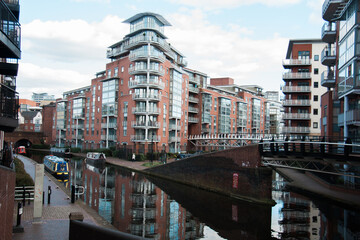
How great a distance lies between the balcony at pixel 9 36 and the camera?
10905 millimetres

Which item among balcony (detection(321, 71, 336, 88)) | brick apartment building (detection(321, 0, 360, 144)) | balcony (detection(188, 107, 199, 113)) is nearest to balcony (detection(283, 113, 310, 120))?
brick apartment building (detection(321, 0, 360, 144))

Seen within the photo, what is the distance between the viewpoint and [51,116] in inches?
3994

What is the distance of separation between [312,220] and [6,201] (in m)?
17.4

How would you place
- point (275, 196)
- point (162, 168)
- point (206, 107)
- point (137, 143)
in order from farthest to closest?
point (206, 107) → point (137, 143) → point (162, 168) → point (275, 196)

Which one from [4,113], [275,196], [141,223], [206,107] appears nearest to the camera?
[4,113]

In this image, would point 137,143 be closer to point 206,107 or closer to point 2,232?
point 206,107

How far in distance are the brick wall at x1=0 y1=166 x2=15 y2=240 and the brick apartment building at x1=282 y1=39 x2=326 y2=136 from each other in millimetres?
43502

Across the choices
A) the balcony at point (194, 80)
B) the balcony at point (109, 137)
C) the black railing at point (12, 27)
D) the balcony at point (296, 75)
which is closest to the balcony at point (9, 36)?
the black railing at point (12, 27)

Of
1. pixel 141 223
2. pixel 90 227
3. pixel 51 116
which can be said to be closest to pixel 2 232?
pixel 90 227

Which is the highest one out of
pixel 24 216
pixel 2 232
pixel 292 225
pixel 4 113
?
pixel 4 113

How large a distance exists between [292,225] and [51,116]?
9509 cm

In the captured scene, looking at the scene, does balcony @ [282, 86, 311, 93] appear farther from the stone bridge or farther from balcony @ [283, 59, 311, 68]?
the stone bridge

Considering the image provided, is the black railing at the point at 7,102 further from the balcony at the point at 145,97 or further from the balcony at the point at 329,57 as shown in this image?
the balcony at the point at 145,97

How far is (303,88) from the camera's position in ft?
161
